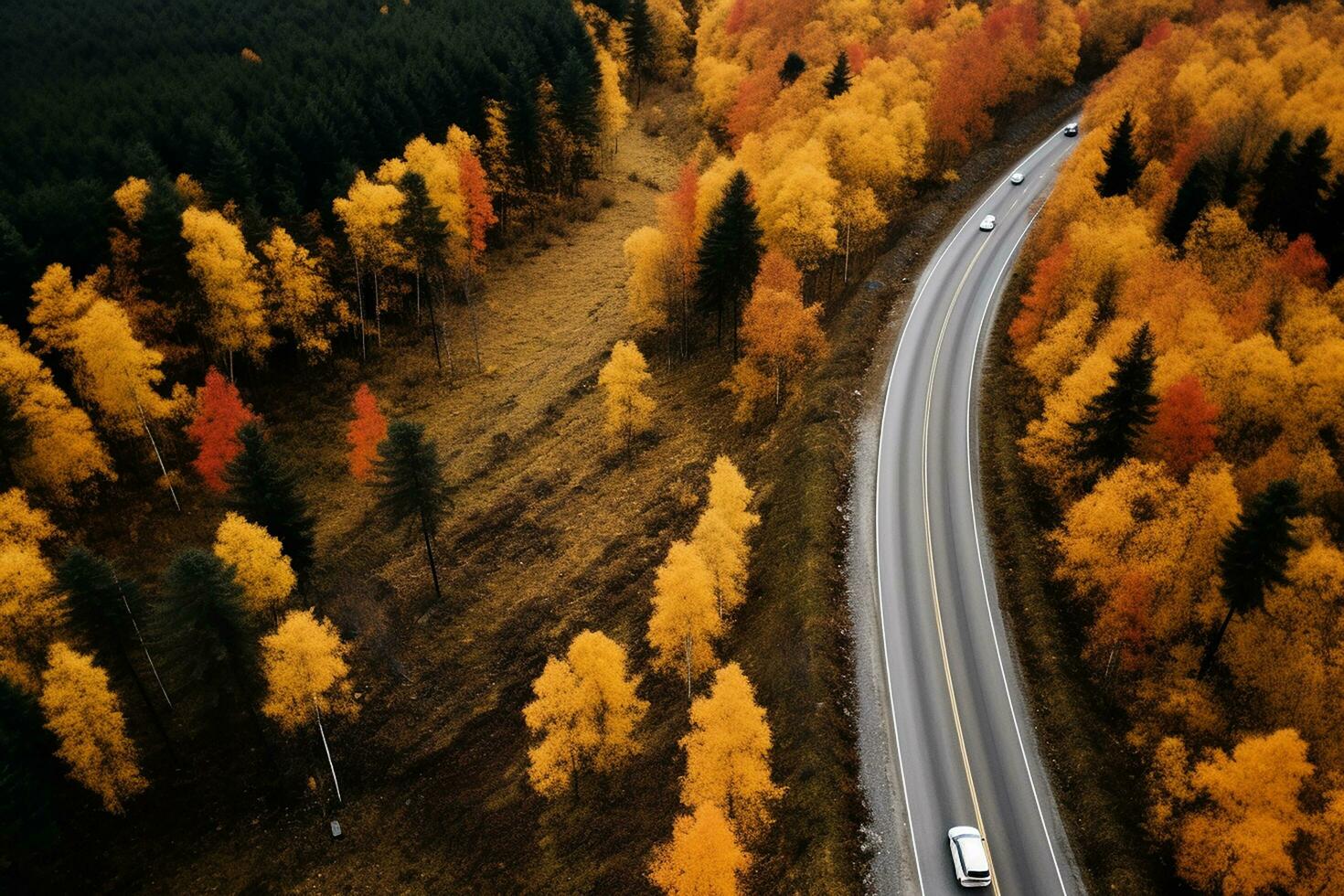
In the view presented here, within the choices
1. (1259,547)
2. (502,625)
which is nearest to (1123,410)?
(1259,547)

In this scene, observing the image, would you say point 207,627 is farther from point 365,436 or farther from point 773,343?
point 773,343

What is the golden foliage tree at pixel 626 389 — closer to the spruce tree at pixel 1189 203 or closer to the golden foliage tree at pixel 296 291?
the golden foliage tree at pixel 296 291

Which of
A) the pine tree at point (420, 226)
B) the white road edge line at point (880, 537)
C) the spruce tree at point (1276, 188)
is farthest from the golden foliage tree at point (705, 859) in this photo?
the spruce tree at point (1276, 188)

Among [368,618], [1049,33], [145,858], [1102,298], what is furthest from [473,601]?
[1049,33]

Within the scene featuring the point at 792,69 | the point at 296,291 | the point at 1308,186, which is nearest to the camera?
the point at 1308,186

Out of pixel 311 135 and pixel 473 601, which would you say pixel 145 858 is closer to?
pixel 473 601

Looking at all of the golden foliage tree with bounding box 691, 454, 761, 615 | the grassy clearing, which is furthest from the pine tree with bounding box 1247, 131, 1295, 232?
the golden foliage tree with bounding box 691, 454, 761, 615

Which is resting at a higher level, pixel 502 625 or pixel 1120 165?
pixel 1120 165
